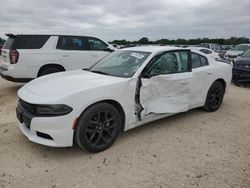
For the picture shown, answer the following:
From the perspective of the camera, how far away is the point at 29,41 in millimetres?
6660

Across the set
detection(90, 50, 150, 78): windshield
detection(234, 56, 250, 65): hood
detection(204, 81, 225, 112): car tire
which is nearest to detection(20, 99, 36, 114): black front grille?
detection(90, 50, 150, 78): windshield

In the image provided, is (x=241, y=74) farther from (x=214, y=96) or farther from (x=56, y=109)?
(x=56, y=109)

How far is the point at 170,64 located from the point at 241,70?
220 inches

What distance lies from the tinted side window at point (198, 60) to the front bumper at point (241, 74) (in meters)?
4.30

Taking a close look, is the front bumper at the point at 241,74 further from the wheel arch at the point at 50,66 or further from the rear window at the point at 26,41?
the rear window at the point at 26,41

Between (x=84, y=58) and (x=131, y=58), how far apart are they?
3.71 m

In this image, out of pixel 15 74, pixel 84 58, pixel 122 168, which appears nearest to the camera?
pixel 122 168

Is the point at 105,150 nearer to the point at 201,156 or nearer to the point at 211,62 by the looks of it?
the point at 201,156

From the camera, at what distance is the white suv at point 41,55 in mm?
6402

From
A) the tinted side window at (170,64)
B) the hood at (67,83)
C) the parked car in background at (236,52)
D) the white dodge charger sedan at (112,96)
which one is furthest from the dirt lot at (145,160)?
the parked car in background at (236,52)

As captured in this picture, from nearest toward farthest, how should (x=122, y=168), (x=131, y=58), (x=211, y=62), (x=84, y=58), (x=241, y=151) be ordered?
(x=122, y=168) < (x=241, y=151) < (x=131, y=58) < (x=211, y=62) < (x=84, y=58)

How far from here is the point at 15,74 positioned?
20.9 feet

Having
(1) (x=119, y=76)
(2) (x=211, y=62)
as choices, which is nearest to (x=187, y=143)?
(1) (x=119, y=76)

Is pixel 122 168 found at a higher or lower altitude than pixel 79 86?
lower
